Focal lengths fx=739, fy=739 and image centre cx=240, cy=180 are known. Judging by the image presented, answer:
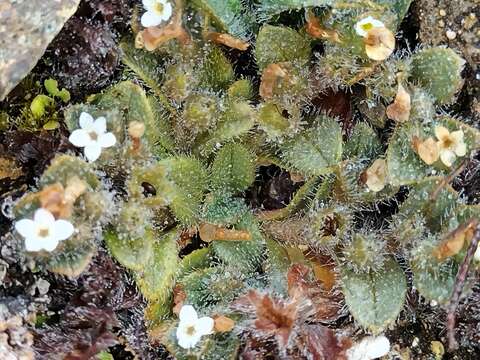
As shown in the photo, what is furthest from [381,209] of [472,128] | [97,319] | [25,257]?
[25,257]

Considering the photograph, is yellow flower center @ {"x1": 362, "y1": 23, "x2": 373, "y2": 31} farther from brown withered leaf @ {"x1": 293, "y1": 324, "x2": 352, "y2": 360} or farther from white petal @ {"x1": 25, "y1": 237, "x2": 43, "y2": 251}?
white petal @ {"x1": 25, "y1": 237, "x2": 43, "y2": 251}

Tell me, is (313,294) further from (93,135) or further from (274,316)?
(93,135)

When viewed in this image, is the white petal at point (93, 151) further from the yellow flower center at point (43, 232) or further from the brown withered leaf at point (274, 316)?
the brown withered leaf at point (274, 316)

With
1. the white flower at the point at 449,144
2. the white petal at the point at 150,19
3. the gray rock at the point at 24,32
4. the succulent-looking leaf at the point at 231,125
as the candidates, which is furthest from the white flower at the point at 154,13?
the white flower at the point at 449,144

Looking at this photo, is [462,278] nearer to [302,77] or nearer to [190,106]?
[302,77]

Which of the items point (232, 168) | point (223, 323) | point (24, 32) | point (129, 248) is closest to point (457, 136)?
point (232, 168)
